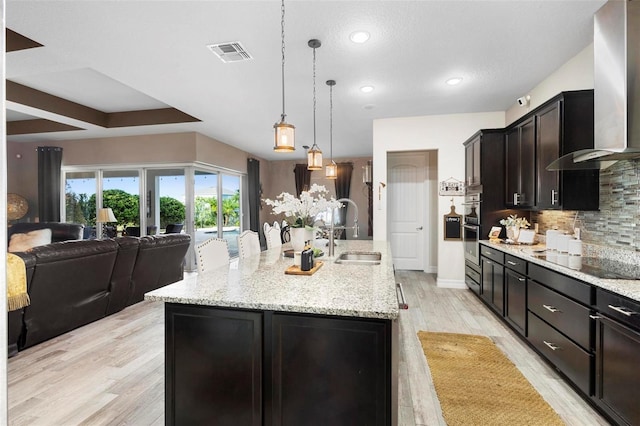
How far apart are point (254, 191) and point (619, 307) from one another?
7806 mm

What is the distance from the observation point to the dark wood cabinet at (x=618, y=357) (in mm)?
1684

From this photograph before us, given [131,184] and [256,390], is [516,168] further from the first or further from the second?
[131,184]

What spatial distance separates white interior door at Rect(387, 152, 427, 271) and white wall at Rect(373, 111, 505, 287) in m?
1.26

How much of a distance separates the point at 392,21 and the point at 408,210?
14.7 ft

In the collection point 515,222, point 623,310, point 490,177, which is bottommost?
point 623,310

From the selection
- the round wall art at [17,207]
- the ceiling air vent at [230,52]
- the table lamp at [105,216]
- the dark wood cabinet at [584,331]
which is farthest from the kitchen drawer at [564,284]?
the round wall art at [17,207]

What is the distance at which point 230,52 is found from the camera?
3.00 metres

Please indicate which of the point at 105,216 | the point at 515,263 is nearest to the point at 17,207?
the point at 105,216

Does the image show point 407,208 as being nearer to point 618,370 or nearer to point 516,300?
point 516,300

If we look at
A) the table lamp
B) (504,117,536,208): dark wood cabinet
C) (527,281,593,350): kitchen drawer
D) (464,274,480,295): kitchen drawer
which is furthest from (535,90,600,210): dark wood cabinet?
the table lamp

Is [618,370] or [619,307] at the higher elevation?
[619,307]

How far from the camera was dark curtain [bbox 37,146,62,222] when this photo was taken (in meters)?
6.96

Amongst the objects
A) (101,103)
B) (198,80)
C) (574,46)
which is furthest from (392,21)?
(101,103)

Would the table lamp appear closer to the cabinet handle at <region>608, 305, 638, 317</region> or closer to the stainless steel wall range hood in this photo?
the stainless steel wall range hood
